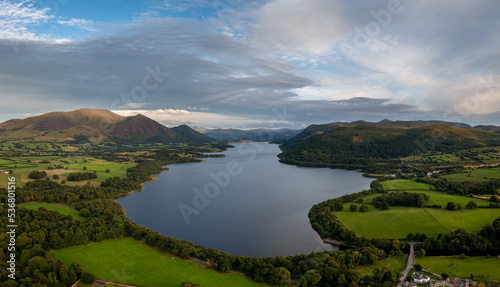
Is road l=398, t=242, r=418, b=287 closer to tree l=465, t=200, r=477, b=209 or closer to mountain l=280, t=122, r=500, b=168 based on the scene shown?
tree l=465, t=200, r=477, b=209

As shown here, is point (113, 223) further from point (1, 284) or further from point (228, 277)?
point (228, 277)

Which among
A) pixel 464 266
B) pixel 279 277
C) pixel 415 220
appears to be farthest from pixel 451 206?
pixel 279 277

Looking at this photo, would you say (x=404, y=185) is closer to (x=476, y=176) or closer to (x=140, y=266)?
(x=476, y=176)

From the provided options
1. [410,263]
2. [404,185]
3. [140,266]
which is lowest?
[140,266]

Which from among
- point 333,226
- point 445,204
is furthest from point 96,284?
point 445,204

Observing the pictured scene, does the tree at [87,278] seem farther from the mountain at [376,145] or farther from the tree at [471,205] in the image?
the mountain at [376,145]

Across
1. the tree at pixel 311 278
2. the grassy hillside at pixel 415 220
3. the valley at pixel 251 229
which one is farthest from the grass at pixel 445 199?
the tree at pixel 311 278

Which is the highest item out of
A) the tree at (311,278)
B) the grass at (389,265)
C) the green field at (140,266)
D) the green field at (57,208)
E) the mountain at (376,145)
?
the mountain at (376,145)
